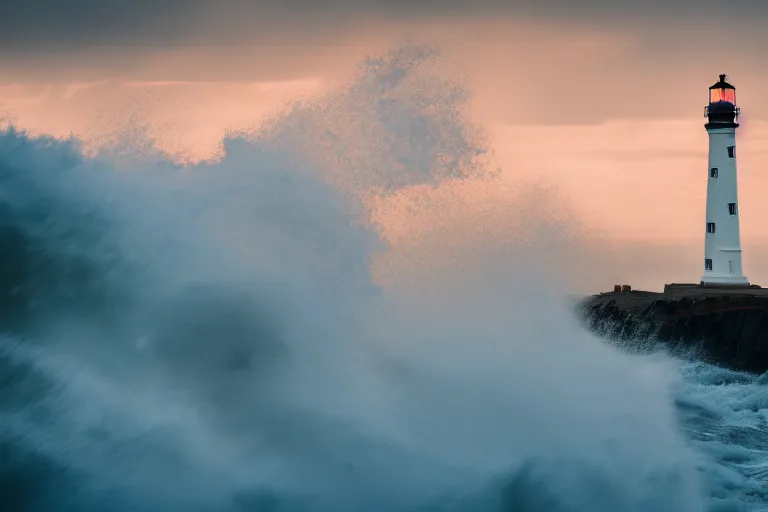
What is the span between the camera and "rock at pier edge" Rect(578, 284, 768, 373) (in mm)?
30719

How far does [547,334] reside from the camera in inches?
590

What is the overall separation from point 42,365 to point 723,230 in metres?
27.8

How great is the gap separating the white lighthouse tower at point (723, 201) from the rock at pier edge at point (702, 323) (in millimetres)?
584

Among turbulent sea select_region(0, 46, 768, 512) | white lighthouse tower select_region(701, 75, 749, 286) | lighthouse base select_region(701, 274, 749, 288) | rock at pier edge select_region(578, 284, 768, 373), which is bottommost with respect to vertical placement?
turbulent sea select_region(0, 46, 768, 512)

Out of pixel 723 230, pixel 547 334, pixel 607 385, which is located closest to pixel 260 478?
pixel 607 385

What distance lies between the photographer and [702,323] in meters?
31.8

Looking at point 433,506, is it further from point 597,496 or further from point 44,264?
point 44,264

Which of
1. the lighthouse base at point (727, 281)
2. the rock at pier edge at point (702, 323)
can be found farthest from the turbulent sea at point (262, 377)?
the lighthouse base at point (727, 281)

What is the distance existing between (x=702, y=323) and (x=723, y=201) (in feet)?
17.7

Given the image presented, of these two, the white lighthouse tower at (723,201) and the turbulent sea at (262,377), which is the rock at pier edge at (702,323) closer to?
the white lighthouse tower at (723,201)

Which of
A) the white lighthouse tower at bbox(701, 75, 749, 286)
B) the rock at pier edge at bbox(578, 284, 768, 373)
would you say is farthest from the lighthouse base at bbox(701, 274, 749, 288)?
the rock at pier edge at bbox(578, 284, 768, 373)

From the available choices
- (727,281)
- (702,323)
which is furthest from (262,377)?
(727,281)

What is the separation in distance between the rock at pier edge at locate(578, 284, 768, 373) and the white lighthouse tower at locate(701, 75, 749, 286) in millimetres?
584

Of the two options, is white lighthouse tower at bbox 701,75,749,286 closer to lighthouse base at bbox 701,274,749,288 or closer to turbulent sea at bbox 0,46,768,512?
lighthouse base at bbox 701,274,749,288
